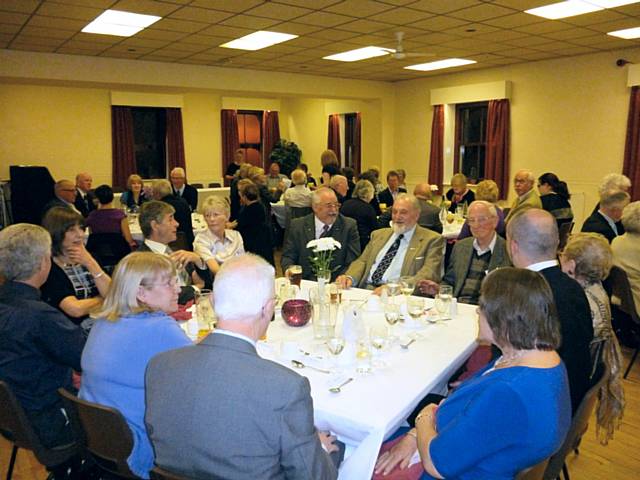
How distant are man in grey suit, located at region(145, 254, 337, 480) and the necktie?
2.58 metres

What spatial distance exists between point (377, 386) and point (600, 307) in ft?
4.60

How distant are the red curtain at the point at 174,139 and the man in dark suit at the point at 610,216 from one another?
9370 mm

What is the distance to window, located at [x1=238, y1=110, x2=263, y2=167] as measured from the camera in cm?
1349

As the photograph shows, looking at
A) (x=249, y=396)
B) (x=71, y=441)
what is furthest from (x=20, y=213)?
(x=249, y=396)

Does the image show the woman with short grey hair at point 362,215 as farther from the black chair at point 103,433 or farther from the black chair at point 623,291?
the black chair at point 103,433

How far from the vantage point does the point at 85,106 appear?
11.1 metres

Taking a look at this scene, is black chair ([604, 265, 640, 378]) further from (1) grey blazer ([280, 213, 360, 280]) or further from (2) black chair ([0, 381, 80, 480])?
(2) black chair ([0, 381, 80, 480])

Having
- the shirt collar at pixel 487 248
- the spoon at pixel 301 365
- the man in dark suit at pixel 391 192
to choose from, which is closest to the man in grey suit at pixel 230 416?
the spoon at pixel 301 365

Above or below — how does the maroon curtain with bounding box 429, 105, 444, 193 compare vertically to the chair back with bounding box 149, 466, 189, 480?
above

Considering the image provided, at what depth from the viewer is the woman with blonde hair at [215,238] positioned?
4008mm

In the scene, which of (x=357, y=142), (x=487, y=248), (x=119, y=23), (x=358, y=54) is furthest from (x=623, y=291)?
(x=357, y=142)

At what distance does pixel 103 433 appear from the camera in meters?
1.83

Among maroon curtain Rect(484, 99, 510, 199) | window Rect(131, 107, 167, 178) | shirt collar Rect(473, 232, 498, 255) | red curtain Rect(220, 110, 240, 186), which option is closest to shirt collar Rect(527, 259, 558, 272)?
shirt collar Rect(473, 232, 498, 255)

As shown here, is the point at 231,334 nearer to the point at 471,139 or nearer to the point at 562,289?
the point at 562,289
